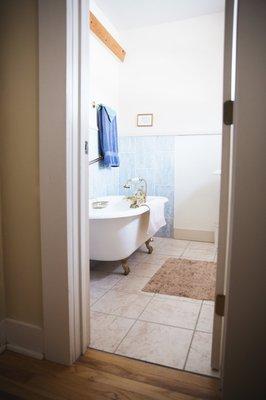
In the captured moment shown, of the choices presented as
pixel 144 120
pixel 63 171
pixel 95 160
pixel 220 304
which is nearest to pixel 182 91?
pixel 144 120

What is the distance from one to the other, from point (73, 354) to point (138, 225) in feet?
4.71

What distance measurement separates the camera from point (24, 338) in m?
1.37

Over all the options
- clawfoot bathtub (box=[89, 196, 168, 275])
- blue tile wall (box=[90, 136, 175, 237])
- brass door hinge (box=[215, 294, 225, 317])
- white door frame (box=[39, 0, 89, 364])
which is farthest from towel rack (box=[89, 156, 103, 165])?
brass door hinge (box=[215, 294, 225, 317])

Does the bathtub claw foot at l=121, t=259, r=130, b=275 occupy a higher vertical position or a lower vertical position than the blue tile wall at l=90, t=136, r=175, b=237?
lower

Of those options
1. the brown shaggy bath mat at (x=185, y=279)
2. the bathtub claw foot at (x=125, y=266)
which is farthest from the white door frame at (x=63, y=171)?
the bathtub claw foot at (x=125, y=266)

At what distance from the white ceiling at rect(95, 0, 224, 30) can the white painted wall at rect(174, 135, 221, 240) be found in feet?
5.23

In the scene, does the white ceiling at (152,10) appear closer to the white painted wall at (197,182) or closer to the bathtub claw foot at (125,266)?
the white painted wall at (197,182)

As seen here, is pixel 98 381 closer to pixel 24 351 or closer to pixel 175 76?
pixel 24 351

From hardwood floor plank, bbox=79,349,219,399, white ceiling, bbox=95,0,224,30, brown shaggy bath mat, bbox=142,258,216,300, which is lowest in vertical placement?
brown shaggy bath mat, bbox=142,258,216,300

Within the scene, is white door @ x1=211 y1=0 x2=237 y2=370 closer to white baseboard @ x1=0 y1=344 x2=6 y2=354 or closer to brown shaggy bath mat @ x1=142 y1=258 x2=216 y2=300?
brown shaggy bath mat @ x1=142 y1=258 x2=216 y2=300

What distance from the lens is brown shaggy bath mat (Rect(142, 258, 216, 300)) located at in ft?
7.10

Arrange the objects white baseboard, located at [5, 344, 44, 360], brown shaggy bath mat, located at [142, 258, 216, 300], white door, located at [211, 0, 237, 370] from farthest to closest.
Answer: brown shaggy bath mat, located at [142, 258, 216, 300] < white baseboard, located at [5, 344, 44, 360] < white door, located at [211, 0, 237, 370]

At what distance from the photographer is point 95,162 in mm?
3441

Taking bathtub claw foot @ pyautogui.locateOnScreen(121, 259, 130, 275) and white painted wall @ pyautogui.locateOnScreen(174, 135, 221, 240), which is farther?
white painted wall @ pyautogui.locateOnScreen(174, 135, 221, 240)
